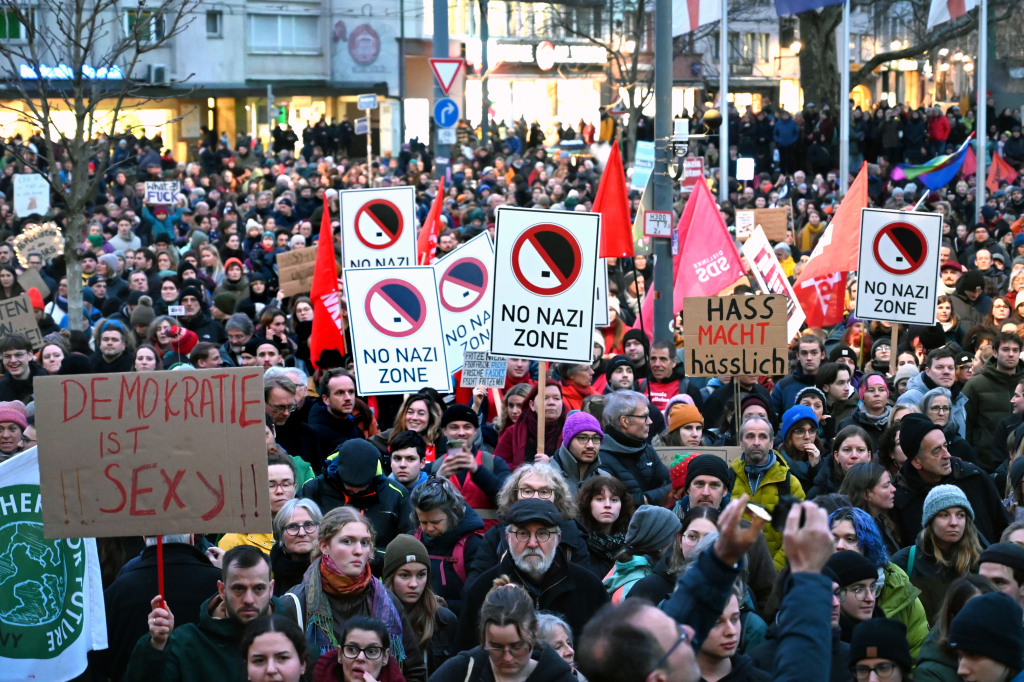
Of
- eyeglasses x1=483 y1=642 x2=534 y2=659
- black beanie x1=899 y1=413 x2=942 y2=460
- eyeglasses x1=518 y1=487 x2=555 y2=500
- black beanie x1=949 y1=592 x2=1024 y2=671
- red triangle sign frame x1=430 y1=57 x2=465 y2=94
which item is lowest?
eyeglasses x1=483 y1=642 x2=534 y2=659

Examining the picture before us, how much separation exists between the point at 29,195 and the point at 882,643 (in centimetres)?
1819

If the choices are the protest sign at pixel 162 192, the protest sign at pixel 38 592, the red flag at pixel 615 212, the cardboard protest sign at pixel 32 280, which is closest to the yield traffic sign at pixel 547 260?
the protest sign at pixel 38 592

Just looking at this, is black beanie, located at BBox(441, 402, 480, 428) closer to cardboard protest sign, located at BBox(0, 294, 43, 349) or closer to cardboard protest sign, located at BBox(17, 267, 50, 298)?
cardboard protest sign, located at BBox(0, 294, 43, 349)

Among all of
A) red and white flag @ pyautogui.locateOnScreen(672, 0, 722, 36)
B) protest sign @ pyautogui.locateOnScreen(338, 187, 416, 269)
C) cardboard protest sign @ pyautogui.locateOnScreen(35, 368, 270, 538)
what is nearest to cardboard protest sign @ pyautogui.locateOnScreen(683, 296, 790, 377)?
protest sign @ pyautogui.locateOnScreen(338, 187, 416, 269)

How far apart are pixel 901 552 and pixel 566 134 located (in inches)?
1341

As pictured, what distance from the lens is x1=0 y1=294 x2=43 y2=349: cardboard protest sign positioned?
11422mm

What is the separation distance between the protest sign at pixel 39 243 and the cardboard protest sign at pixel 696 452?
11512 mm

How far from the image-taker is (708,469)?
6723 millimetres

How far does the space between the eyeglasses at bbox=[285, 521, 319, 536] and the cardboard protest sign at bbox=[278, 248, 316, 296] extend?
8196 millimetres

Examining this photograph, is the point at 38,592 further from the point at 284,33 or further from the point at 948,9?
the point at 284,33

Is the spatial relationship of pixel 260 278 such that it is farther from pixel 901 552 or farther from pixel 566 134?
pixel 566 134

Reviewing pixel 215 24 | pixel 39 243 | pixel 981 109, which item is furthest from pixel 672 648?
pixel 215 24

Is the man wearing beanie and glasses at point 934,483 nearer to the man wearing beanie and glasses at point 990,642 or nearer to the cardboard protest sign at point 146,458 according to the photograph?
the man wearing beanie and glasses at point 990,642

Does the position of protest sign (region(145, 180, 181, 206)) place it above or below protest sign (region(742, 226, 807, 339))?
above
